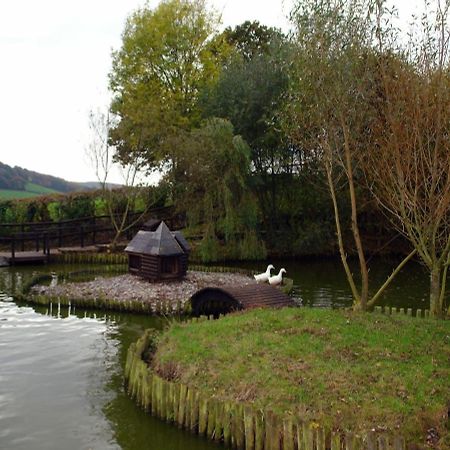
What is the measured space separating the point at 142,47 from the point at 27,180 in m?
31.0

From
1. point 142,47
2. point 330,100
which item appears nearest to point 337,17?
point 330,100

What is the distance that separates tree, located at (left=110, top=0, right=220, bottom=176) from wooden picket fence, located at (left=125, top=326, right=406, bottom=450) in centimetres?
3644

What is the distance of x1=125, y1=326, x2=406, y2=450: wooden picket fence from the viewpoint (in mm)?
9705

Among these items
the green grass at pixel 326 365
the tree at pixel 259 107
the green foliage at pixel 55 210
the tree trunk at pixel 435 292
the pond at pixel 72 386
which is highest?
the tree at pixel 259 107

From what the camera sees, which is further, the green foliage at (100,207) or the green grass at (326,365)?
the green foliage at (100,207)

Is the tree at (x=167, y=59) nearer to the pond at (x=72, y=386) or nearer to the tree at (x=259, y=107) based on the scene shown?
the tree at (x=259, y=107)

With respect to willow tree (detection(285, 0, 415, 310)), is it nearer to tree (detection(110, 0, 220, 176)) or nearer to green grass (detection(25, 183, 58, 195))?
tree (detection(110, 0, 220, 176))

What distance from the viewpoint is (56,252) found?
133 feet

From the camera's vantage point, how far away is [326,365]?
13508 mm

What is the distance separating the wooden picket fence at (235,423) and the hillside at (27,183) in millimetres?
51144

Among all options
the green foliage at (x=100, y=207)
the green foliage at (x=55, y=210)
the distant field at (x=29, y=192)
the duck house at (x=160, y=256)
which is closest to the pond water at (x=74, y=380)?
the duck house at (x=160, y=256)

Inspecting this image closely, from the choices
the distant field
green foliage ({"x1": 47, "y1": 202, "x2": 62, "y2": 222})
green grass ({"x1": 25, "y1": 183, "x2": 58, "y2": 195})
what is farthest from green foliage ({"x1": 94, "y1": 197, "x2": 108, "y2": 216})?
green grass ({"x1": 25, "y1": 183, "x2": 58, "y2": 195})

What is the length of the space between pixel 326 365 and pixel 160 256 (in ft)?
49.3

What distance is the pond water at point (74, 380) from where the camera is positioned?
1198 centimetres
